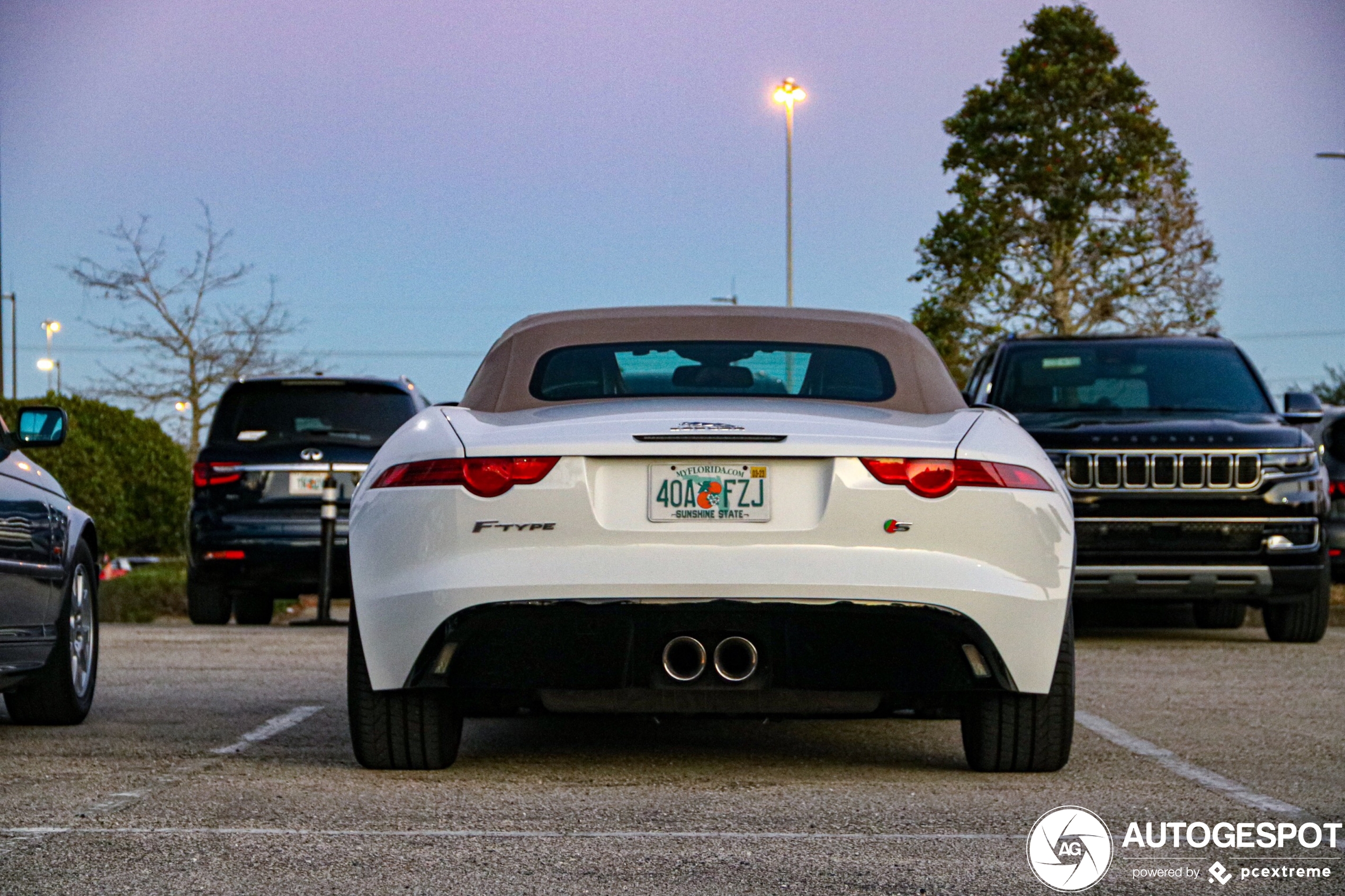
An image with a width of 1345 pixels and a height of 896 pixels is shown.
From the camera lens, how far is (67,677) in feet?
22.4

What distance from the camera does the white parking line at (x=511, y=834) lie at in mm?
4488

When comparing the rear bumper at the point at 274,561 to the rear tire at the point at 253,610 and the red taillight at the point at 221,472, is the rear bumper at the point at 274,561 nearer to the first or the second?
the red taillight at the point at 221,472

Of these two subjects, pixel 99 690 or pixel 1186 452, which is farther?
pixel 1186 452

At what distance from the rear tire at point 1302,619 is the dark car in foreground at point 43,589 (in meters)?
7.24

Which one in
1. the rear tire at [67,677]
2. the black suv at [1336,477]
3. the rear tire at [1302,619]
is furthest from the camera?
the black suv at [1336,477]

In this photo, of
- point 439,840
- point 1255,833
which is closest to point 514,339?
A: point 439,840

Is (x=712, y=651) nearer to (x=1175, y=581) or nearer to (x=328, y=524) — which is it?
(x=1175, y=581)

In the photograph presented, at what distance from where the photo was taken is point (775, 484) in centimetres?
502

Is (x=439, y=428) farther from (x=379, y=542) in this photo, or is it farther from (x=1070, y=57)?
(x=1070, y=57)

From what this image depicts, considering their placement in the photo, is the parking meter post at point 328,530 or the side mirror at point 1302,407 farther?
the parking meter post at point 328,530

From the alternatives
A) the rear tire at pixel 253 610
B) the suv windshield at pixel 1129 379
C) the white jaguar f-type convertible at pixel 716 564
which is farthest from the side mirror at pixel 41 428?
the rear tire at pixel 253 610

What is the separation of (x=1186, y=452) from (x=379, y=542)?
6696mm

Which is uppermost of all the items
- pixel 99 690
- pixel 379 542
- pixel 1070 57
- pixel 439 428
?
pixel 1070 57

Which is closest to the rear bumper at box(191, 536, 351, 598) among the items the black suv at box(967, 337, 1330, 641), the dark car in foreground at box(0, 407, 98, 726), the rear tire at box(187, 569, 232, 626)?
the rear tire at box(187, 569, 232, 626)
